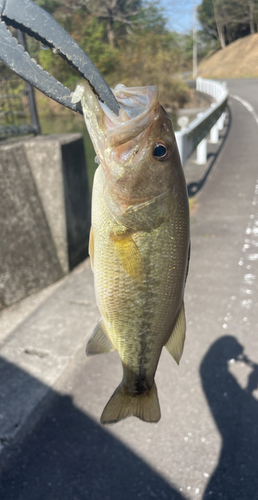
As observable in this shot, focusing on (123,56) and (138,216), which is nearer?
(138,216)

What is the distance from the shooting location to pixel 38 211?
16.0ft

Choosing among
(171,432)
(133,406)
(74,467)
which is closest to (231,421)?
(171,432)

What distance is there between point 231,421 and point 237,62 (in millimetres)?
62556

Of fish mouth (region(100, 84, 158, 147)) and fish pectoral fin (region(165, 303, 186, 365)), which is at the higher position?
fish mouth (region(100, 84, 158, 147))

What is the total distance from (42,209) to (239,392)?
3305 millimetres

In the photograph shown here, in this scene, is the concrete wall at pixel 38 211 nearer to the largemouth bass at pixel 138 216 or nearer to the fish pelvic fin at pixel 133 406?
the fish pelvic fin at pixel 133 406

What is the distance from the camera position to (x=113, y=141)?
122 centimetres

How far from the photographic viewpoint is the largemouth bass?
1221 millimetres

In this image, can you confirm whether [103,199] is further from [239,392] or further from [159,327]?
[239,392]

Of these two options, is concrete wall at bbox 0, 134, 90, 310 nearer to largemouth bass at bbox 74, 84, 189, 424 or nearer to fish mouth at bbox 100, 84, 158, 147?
largemouth bass at bbox 74, 84, 189, 424

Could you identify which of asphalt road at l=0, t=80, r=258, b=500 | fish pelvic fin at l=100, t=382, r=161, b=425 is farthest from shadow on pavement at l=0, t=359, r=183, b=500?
fish pelvic fin at l=100, t=382, r=161, b=425

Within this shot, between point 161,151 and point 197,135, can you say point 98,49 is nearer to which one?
point 197,135

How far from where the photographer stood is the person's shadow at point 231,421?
8.35 feet

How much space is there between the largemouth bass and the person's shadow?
1.78 metres
